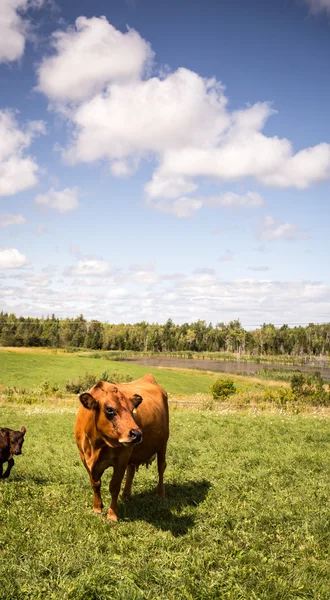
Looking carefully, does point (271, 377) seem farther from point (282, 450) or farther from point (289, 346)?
point (289, 346)

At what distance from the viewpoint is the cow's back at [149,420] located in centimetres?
917

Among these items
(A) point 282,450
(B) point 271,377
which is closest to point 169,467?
(A) point 282,450

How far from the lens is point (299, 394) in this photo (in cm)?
4103

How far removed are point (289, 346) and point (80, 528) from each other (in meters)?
201

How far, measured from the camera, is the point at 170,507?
9.02 meters

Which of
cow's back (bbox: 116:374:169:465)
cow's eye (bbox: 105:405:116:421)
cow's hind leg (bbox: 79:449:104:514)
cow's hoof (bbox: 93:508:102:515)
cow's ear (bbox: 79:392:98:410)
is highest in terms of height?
cow's ear (bbox: 79:392:98:410)

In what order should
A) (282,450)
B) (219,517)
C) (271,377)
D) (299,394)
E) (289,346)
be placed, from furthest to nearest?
(289,346)
(271,377)
(299,394)
(282,450)
(219,517)

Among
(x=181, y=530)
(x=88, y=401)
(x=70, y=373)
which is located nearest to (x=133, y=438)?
(x=88, y=401)

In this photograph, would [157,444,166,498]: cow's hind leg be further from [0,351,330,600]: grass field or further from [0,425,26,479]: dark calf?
[0,425,26,479]: dark calf

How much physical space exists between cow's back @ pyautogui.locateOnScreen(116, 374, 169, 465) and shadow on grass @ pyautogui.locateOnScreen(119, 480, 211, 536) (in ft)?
2.92

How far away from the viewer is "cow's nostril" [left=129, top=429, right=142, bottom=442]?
7106 mm

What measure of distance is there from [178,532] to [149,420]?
2.50m

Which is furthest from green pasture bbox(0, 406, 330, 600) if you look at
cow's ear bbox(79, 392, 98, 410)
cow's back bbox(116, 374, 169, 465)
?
cow's ear bbox(79, 392, 98, 410)

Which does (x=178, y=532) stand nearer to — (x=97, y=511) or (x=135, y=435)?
(x=97, y=511)
